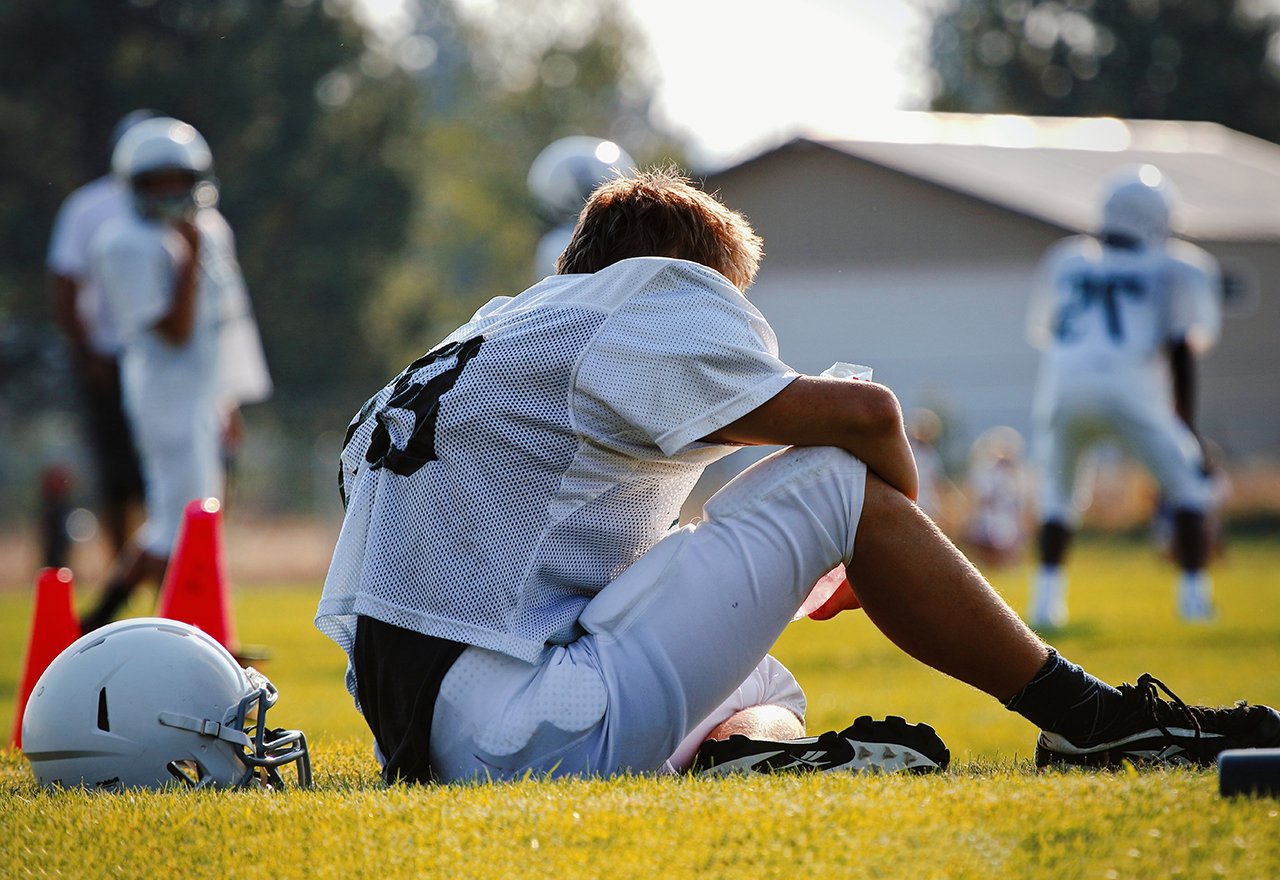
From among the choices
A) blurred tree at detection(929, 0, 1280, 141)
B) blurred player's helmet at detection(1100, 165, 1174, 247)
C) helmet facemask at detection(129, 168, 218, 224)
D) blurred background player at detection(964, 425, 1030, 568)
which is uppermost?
blurred tree at detection(929, 0, 1280, 141)

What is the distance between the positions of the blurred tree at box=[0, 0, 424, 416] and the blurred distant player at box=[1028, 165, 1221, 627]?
19900mm

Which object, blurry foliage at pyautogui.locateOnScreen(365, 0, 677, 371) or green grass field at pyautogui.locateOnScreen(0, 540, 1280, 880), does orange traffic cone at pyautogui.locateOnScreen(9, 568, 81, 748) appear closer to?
green grass field at pyautogui.locateOnScreen(0, 540, 1280, 880)

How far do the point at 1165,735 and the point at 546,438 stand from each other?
144cm

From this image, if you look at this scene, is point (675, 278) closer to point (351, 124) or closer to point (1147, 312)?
point (1147, 312)

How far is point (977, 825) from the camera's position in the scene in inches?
108

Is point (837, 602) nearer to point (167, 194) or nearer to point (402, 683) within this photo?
point (402, 683)

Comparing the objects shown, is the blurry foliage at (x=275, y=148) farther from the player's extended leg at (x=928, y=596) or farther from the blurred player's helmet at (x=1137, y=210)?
the player's extended leg at (x=928, y=596)

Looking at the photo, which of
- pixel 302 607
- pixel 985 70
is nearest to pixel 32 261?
pixel 302 607

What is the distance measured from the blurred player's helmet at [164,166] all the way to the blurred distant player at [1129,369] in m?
5.58

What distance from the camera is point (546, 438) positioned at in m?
3.18

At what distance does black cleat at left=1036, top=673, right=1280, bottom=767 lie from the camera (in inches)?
134

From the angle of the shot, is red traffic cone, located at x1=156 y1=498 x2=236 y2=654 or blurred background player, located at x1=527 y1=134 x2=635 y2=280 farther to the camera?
blurred background player, located at x1=527 y1=134 x2=635 y2=280

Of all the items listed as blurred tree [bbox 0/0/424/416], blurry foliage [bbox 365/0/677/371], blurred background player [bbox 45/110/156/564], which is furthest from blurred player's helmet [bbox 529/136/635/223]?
blurry foliage [bbox 365/0/677/371]

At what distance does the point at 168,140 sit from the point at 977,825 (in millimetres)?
6268
